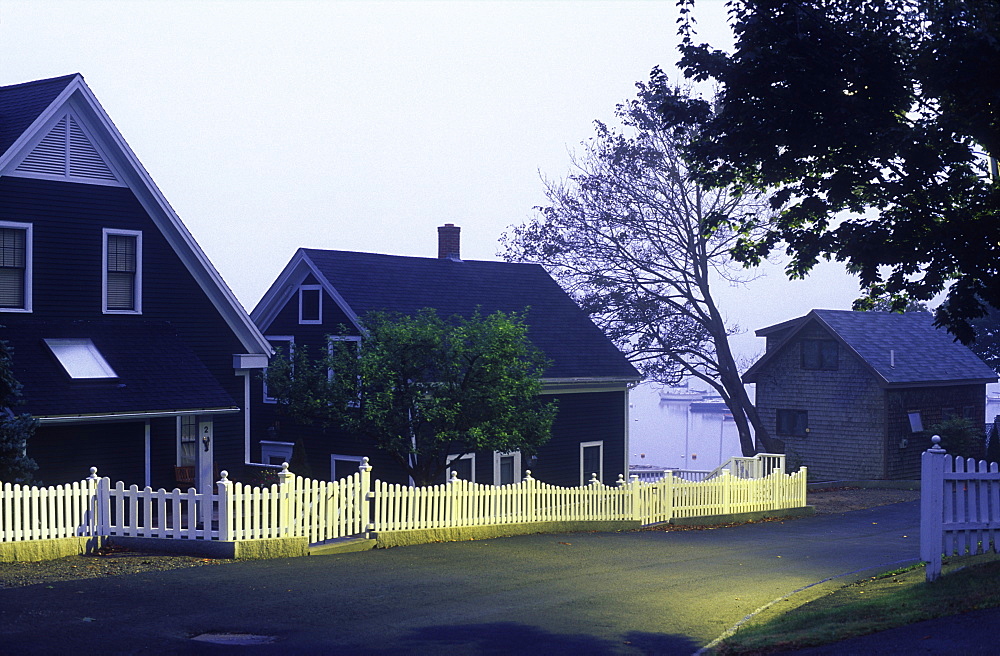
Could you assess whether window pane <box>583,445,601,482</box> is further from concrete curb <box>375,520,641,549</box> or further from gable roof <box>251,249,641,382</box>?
concrete curb <box>375,520,641,549</box>

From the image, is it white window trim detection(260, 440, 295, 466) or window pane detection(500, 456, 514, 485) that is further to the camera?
window pane detection(500, 456, 514, 485)

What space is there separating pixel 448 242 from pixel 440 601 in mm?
26250

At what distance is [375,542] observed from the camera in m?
19.8

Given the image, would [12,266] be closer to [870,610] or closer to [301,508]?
[301,508]

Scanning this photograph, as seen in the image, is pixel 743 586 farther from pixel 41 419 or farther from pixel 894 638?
pixel 41 419

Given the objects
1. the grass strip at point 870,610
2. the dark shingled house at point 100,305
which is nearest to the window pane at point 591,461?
the dark shingled house at point 100,305

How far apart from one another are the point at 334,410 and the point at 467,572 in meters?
10.6

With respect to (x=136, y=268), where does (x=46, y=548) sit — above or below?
below

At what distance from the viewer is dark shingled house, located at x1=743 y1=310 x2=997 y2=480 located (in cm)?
4762

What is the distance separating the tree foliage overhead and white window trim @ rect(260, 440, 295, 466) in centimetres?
2176

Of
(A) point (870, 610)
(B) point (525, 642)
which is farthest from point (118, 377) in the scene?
(A) point (870, 610)

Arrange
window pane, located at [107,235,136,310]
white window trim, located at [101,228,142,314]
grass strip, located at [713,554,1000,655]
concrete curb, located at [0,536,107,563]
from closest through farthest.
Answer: grass strip, located at [713,554,1000,655] → concrete curb, located at [0,536,107,563] → white window trim, located at [101,228,142,314] → window pane, located at [107,235,136,310]

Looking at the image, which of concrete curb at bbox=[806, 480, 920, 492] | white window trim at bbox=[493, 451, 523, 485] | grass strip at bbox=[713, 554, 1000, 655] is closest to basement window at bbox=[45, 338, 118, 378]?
white window trim at bbox=[493, 451, 523, 485]

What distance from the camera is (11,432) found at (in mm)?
18484
